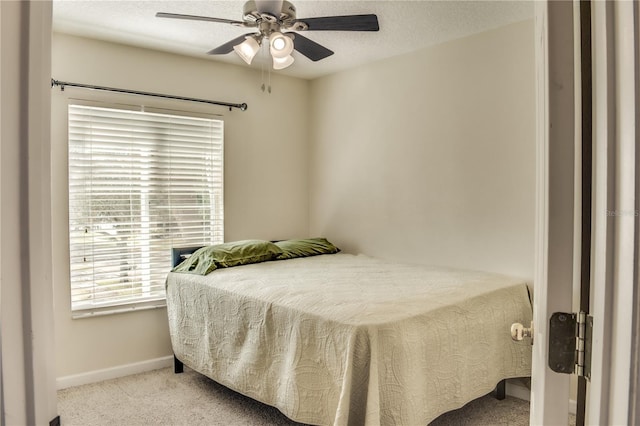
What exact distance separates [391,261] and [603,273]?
121 inches

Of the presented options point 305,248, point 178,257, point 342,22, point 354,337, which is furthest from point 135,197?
point 354,337

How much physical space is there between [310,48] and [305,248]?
174 centimetres

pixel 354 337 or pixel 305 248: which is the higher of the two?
pixel 305 248

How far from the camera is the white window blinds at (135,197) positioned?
3258mm

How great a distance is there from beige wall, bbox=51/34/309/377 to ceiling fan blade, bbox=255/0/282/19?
1704 mm

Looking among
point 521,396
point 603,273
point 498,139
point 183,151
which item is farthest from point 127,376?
point 603,273

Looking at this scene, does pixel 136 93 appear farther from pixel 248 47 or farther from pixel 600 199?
pixel 600 199

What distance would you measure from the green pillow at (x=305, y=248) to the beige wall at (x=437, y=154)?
9.2 inches

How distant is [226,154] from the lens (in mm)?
3973

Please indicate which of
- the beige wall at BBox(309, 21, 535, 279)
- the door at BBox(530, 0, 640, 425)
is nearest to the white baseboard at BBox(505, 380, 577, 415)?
the beige wall at BBox(309, 21, 535, 279)

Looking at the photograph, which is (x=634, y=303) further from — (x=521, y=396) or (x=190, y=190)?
(x=190, y=190)

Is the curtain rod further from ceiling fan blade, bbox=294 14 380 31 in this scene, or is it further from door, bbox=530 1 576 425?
Result: door, bbox=530 1 576 425

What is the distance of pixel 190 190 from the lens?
12.4 ft

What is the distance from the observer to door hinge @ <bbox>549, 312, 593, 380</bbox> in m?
0.74
